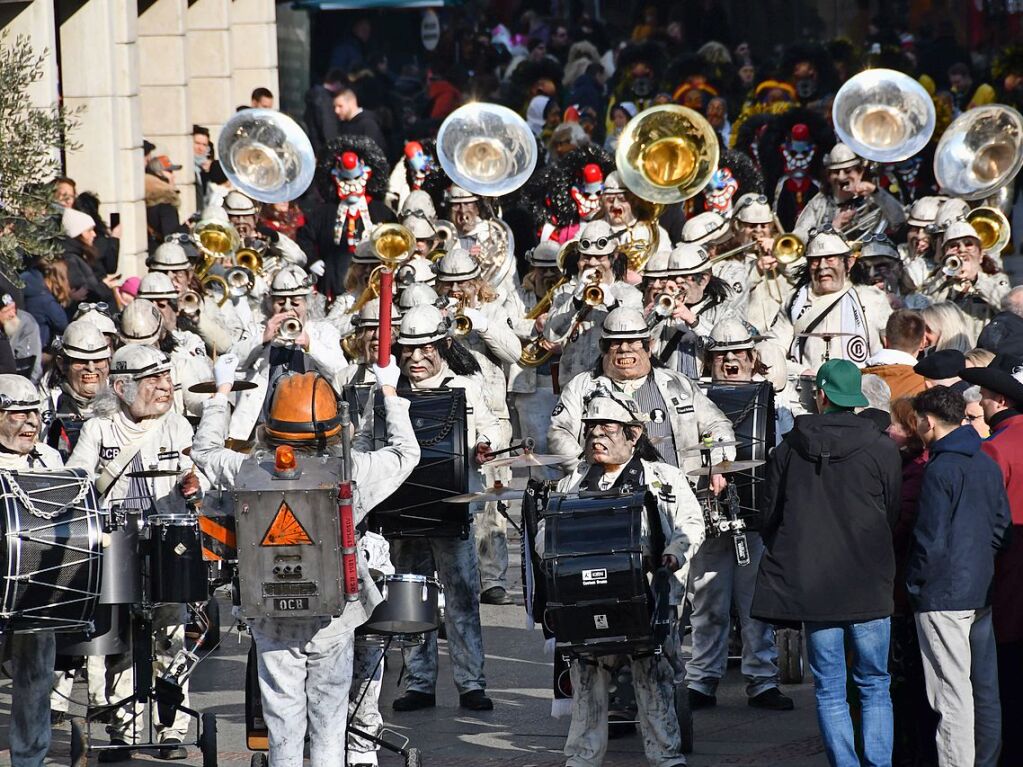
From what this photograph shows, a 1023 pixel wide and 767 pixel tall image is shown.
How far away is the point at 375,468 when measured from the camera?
8.24 metres

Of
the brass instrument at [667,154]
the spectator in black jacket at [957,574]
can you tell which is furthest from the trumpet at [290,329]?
the brass instrument at [667,154]

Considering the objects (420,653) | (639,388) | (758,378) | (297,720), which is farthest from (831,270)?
(297,720)

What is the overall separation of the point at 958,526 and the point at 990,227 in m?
7.24

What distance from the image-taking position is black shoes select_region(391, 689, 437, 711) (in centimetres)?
1053

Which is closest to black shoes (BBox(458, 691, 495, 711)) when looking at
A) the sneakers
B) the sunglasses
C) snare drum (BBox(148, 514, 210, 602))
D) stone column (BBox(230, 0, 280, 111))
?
the sneakers

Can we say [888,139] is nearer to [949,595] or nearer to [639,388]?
[639,388]

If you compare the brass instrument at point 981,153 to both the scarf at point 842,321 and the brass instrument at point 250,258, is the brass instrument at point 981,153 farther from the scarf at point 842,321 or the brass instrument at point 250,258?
the brass instrument at point 250,258

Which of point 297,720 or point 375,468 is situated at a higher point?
point 375,468

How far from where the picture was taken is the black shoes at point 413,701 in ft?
34.6

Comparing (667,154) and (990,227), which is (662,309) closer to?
(990,227)

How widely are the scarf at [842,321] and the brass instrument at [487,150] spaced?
454 cm

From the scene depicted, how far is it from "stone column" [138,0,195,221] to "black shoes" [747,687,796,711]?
1226cm

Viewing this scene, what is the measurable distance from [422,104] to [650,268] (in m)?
14.7

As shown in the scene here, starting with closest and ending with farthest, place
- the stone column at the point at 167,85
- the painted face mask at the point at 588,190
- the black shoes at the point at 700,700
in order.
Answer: the black shoes at the point at 700,700 < the painted face mask at the point at 588,190 < the stone column at the point at 167,85
